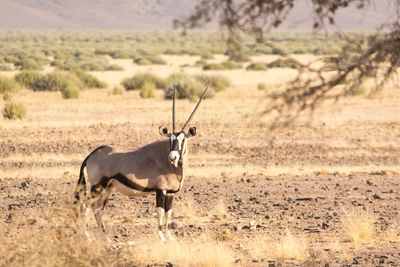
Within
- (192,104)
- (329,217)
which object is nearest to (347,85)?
(329,217)

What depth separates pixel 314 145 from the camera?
63.2 feet

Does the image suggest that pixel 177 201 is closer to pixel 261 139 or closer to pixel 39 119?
pixel 261 139

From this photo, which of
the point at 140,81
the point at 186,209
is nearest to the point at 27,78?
the point at 140,81

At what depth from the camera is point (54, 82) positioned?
34469 mm

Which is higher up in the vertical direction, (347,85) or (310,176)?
(347,85)

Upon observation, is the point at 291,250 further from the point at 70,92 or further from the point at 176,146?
the point at 70,92

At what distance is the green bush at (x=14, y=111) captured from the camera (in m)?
23.7

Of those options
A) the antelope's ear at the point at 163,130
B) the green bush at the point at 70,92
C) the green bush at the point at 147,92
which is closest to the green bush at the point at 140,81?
the green bush at the point at 147,92

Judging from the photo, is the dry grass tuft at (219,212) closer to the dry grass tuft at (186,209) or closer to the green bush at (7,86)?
the dry grass tuft at (186,209)

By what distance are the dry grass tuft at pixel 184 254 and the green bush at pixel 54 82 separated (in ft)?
86.1

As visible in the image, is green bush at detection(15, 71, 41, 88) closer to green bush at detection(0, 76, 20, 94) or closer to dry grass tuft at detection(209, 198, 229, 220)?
green bush at detection(0, 76, 20, 94)

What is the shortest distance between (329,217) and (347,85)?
18.3ft

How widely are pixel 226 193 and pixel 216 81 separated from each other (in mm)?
25348

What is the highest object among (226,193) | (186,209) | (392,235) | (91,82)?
(91,82)
